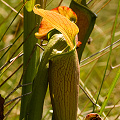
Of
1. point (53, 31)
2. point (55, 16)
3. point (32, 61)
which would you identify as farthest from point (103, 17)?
point (55, 16)

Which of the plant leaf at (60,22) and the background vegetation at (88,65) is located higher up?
the plant leaf at (60,22)

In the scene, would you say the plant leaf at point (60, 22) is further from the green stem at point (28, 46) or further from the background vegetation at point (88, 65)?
the background vegetation at point (88, 65)

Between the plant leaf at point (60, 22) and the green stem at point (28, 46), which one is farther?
the green stem at point (28, 46)

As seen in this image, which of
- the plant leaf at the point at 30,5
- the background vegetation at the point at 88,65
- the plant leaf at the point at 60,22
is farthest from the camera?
the background vegetation at the point at 88,65

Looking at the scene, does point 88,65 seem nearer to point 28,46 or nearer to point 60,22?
point 28,46

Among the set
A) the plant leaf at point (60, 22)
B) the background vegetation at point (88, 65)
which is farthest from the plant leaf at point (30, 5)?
the background vegetation at point (88, 65)

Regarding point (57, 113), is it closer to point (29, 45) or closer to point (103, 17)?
point (29, 45)

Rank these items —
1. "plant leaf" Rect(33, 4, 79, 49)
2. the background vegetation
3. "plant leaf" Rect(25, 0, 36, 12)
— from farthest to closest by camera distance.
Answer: the background vegetation → "plant leaf" Rect(25, 0, 36, 12) → "plant leaf" Rect(33, 4, 79, 49)

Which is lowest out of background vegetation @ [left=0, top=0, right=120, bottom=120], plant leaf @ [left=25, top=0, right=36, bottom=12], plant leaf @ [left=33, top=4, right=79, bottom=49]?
background vegetation @ [left=0, top=0, right=120, bottom=120]

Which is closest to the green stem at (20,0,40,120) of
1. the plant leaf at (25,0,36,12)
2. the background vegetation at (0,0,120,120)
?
the plant leaf at (25,0,36,12)

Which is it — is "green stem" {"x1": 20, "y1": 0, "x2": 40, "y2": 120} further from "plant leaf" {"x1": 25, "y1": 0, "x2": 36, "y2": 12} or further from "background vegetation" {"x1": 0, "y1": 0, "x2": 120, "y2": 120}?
"background vegetation" {"x1": 0, "y1": 0, "x2": 120, "y2": 120}
